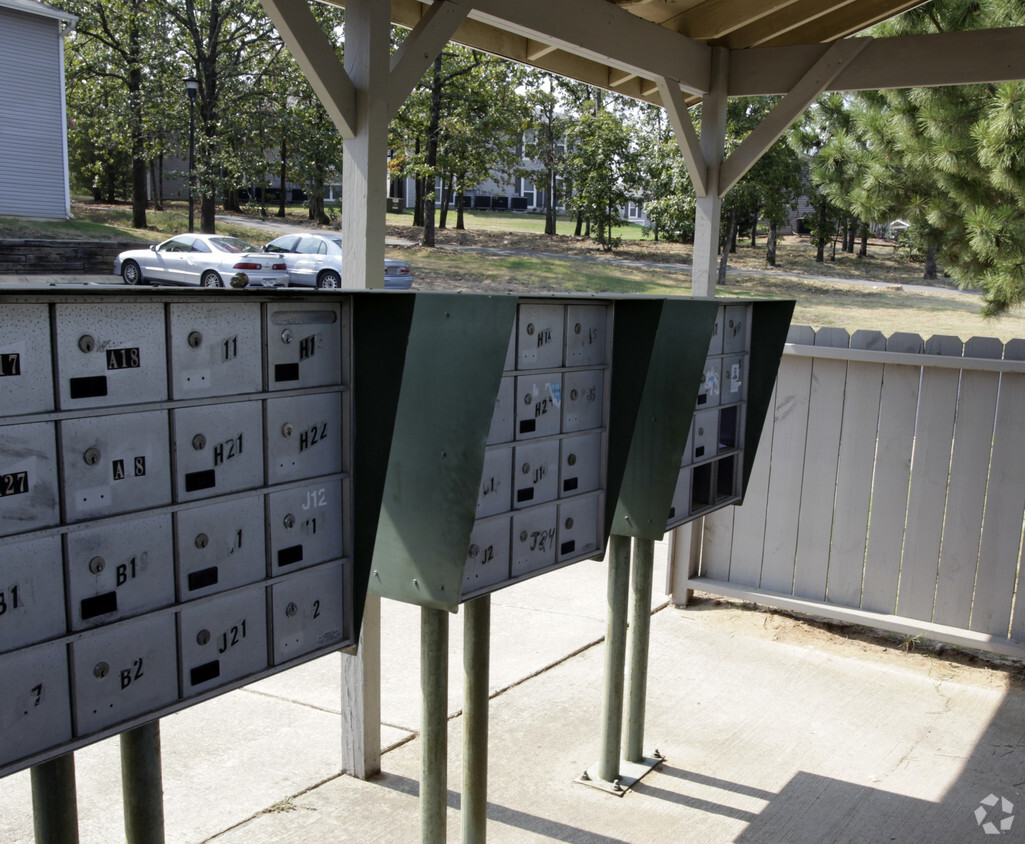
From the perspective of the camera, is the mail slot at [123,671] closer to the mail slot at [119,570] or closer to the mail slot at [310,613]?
the mail slot at [119,570]

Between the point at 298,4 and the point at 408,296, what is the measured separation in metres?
1.33

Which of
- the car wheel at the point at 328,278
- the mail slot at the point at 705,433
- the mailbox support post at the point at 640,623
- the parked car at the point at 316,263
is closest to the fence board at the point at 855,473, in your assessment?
the mail slot at the point at 705,433

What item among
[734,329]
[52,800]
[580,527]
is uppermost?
[734,329]

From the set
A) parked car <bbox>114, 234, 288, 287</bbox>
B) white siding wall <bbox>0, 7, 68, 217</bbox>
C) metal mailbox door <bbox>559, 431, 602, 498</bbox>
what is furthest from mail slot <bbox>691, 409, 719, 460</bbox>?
→ white siding wall <bbox>0, 7, 68, 217</bbox>

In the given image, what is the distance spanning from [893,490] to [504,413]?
3.17 m

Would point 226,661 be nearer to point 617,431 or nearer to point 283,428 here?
point 283,428

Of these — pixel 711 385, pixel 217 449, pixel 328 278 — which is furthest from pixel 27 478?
pixel 328 278

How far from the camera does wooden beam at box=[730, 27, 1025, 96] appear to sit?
473 centimetres

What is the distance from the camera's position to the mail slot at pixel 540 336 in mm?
2785

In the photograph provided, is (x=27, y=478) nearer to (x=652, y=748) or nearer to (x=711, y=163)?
(x=652, y=748)

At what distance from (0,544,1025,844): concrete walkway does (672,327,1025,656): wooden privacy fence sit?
0.29 meters

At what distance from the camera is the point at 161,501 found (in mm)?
1975

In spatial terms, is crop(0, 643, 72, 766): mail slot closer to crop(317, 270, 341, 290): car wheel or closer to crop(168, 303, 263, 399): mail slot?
crop(168, 303, 263, 399): mail slot

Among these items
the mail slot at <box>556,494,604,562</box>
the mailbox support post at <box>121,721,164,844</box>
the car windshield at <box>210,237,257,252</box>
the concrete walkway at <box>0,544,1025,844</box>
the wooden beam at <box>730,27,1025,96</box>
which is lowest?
the concrete walkway at <box>0,544,1025,844</box>
